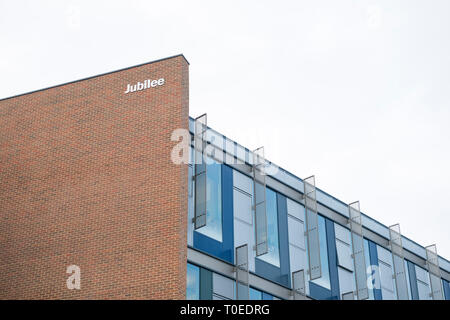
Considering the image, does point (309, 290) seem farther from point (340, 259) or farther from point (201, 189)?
point (201, 189)

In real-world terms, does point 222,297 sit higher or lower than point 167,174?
lower

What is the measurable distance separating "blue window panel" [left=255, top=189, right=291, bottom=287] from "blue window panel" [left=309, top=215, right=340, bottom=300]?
5.34 ft

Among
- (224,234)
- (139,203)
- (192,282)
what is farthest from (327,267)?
(139,203)

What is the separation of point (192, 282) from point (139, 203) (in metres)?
2.84

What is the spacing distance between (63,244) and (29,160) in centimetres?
362

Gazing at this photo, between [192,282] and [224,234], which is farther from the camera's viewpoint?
[224,234]

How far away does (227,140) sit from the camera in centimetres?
2550

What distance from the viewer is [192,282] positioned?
21875mm

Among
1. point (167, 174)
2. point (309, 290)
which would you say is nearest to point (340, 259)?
point (309, 290)

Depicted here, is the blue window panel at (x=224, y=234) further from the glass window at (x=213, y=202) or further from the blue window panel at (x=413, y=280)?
the blue window panel at (x=413, y=280)

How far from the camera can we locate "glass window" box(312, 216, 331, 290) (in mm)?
27922

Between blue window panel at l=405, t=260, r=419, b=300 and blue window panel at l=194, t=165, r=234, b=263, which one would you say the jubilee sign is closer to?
blue window panel at l=194, t=165, r=234, b=263

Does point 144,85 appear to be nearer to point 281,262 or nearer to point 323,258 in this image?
point 281,262
